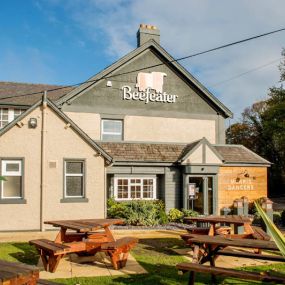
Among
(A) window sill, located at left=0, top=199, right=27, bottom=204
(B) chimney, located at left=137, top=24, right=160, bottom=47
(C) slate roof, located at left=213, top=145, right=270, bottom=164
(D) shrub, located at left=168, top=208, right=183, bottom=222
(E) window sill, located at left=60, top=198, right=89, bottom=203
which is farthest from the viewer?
(B) chimney, located at left=137, top=24, right=160, bottom=47

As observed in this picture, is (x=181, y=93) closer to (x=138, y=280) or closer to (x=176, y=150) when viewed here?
(x=176, y=150)

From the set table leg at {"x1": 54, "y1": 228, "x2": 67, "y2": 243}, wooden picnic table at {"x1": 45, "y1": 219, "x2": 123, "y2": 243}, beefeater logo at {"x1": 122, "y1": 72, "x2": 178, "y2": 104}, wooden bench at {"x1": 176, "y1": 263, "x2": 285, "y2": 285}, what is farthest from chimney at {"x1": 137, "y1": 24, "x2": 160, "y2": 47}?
wooden bench at {"x1": 176, "y1": 263, "x2": 285, "y2": 285}

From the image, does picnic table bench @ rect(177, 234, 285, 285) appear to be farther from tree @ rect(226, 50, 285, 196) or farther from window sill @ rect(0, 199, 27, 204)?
tree @ rect(226, 50, 285, 196)

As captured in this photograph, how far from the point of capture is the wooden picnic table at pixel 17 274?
12.6 feet

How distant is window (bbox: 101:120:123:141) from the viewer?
21172 millimetres

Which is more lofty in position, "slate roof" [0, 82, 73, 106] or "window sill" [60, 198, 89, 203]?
"slate roof" [0, 82, 73, 106]

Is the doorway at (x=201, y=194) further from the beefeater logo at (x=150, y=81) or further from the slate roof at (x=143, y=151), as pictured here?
the beefeater logo at (x=150, y=81)

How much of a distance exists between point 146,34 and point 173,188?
10060 mm

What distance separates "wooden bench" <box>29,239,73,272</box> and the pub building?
6.64m

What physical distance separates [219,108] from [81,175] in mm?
11112

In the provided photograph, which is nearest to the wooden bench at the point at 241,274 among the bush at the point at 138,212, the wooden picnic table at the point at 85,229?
the wooden picnic table at the point at 85,229

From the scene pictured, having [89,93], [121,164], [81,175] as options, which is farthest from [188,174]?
[89,93]

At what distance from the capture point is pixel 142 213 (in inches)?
651

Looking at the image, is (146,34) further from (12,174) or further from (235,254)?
(235,254)
